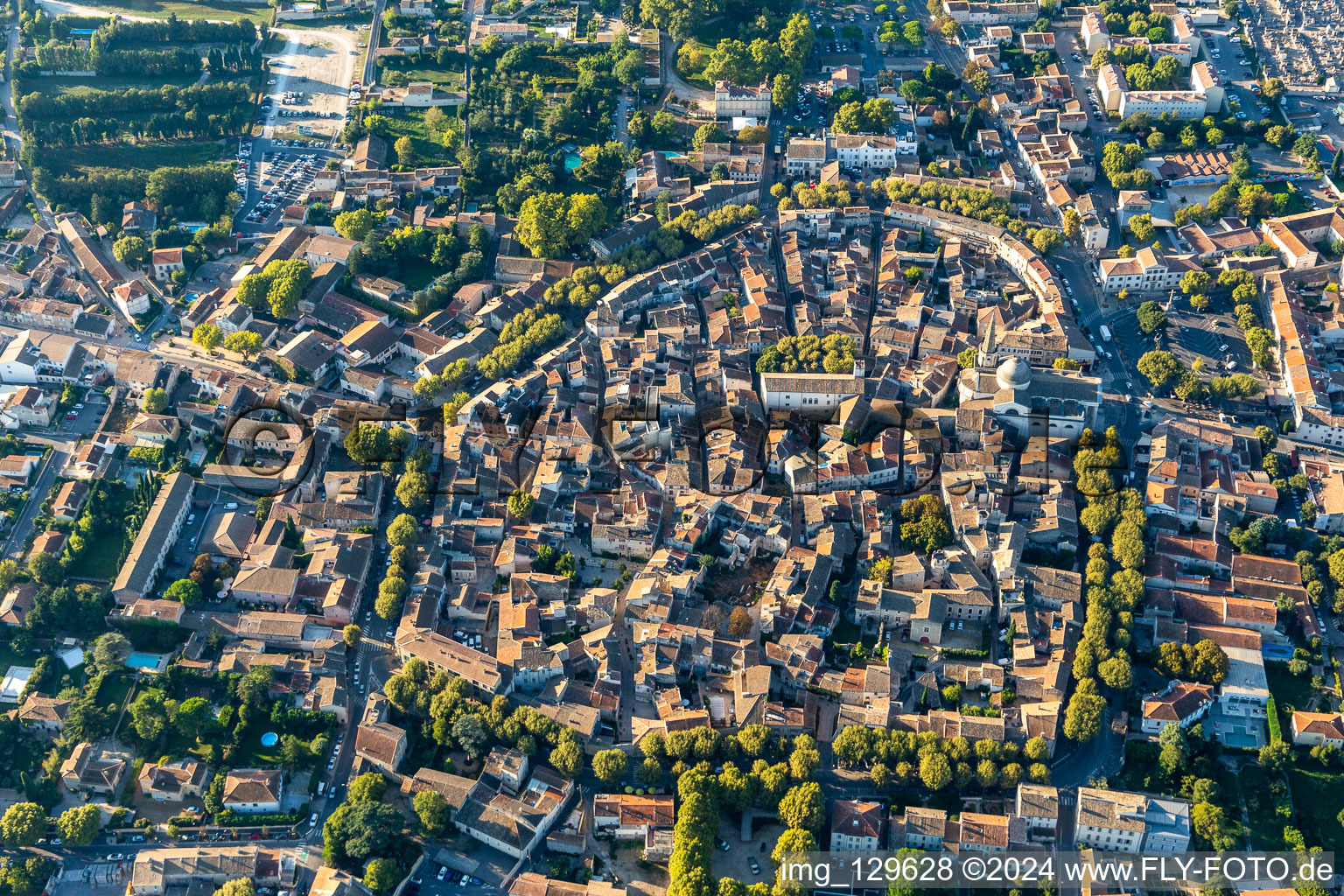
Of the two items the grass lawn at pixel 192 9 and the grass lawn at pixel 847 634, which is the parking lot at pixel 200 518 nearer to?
the grass lawn at pixel 847 634

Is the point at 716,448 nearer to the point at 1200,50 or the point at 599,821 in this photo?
the point at 599,821

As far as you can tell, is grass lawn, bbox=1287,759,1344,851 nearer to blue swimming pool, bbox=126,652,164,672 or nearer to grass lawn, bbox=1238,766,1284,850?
grass lawn, bbox=1238,766,1284,850

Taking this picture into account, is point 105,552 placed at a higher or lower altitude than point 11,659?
higher

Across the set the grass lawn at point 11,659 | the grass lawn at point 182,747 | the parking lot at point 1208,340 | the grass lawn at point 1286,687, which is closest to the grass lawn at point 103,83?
the grass lawn at point 11,659

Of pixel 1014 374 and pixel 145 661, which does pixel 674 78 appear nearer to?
pixel 1014 374

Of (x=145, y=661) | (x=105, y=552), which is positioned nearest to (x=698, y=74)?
(x=105, y=552)

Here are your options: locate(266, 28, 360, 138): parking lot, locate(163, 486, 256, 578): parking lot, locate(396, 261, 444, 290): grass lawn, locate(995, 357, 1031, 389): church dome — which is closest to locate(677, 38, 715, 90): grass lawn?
locate(266, 28, 360, 138): parking lot

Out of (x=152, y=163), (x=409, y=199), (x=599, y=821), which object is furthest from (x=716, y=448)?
(x=152, y=163)
